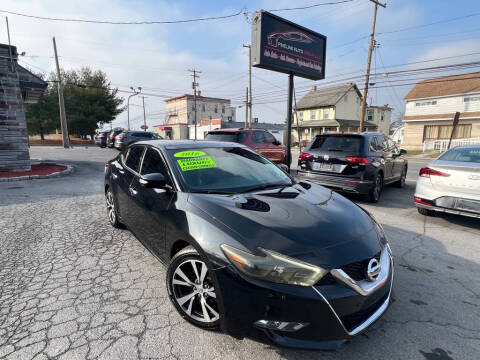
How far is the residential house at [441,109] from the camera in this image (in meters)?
24.7

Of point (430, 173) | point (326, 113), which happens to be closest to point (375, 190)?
point (430, 173)

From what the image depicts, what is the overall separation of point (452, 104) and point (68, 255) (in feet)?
109

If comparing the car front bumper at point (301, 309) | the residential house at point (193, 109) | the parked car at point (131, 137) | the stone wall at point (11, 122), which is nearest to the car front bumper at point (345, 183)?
the car front bumper at point (301, 309)

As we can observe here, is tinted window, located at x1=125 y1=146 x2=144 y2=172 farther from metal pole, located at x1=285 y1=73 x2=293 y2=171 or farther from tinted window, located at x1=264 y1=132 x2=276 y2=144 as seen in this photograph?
tinted window, located at x1=264 y1=132 x2=276 y2=144

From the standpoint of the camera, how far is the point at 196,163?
9.66ft

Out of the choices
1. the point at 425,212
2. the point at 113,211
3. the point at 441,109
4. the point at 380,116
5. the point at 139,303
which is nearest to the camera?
the point at 139,303

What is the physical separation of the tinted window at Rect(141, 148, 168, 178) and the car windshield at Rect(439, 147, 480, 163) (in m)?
5.07

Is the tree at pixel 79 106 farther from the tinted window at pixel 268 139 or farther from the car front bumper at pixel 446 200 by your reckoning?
the car front bumper at pixel 446 200

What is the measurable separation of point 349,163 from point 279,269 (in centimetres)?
470

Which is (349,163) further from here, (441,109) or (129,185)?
(441,109)

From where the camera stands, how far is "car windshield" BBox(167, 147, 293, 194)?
→ 2.71 metres

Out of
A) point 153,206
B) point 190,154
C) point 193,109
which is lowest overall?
point 153,206

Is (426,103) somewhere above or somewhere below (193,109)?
below

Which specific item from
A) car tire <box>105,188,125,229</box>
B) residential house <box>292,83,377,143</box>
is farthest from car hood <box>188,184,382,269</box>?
residential house <box>292,83,377,143</box>
